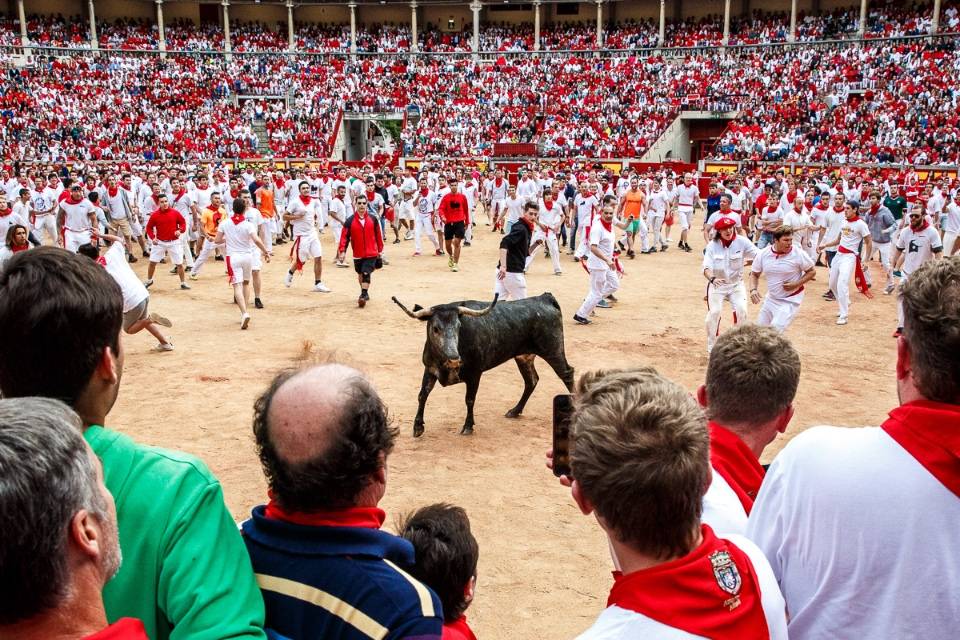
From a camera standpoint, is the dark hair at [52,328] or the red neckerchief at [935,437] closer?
the dark hair at [52,328]

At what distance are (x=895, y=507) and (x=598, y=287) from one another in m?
11.5

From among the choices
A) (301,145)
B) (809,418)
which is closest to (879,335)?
(809,418)

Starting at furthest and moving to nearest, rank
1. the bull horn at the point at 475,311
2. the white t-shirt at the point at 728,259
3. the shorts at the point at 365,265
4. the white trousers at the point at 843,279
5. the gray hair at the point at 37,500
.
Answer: the shorts at the point at 365,265
the white trousers at the point at 843,279
the white t-shirt at the point at 728,259
the bull horn at the point at 475,311
the gray hair at the point at 37,500

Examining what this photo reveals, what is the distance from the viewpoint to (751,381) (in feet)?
9.66

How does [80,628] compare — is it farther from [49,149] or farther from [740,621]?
[49,149]

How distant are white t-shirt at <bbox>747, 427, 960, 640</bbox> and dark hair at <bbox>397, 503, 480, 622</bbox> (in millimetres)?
1027

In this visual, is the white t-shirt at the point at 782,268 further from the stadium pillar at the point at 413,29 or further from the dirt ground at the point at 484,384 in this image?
the stadium pillar at the point at 413,29

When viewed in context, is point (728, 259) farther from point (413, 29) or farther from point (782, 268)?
point (413, 29)

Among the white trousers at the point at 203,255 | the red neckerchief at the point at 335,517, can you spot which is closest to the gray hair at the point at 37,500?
the red neckerchief at the point at 335,517

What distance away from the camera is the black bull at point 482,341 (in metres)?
7.72

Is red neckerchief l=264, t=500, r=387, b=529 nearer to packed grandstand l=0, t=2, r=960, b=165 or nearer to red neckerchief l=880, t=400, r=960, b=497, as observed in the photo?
Result: red neckerchief l=880, t=400, r=960, b=497

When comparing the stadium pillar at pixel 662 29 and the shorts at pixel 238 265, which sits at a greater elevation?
the stadium pillar at pixel 662 29

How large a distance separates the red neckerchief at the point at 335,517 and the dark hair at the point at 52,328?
1.97ft

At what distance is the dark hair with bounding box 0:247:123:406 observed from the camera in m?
1.92
